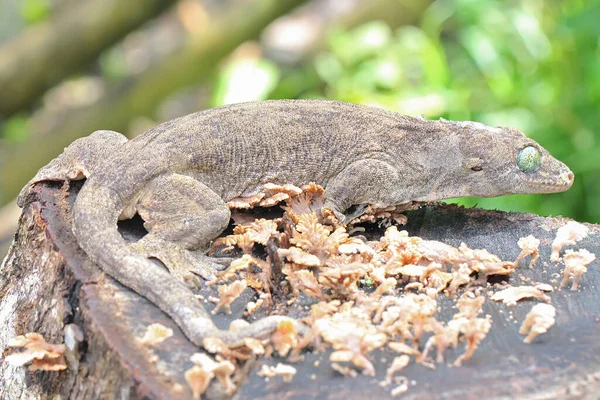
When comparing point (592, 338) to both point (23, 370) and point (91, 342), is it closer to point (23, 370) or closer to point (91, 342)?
point (91, 342)

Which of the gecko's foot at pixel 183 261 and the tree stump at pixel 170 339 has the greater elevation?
the gecko's foot at pixel 183 261

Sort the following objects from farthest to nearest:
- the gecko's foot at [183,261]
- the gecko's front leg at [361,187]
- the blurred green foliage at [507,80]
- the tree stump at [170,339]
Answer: the blurred green foliage at [507,80] → the gecko's front leg at [361,187] → the gecko's foot at [183,261] → the tree stump at [170,339]

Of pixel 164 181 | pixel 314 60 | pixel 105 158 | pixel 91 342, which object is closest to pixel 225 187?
pixel 164 181

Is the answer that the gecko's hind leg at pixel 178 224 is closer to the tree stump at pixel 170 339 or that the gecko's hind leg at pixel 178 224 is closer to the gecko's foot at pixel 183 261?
the gecko's foot at pixel 183 261

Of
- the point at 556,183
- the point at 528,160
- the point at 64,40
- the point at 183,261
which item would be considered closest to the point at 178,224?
the point at 183,261

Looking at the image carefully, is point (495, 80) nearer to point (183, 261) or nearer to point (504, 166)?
point (504, 166)

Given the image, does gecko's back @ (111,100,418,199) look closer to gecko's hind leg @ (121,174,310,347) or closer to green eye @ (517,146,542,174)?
gecko's hind leg @ (121,174,310,347)

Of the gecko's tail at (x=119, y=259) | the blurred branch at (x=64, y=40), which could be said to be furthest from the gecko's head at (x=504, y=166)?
the blurred branch at (x=64, y=40)
